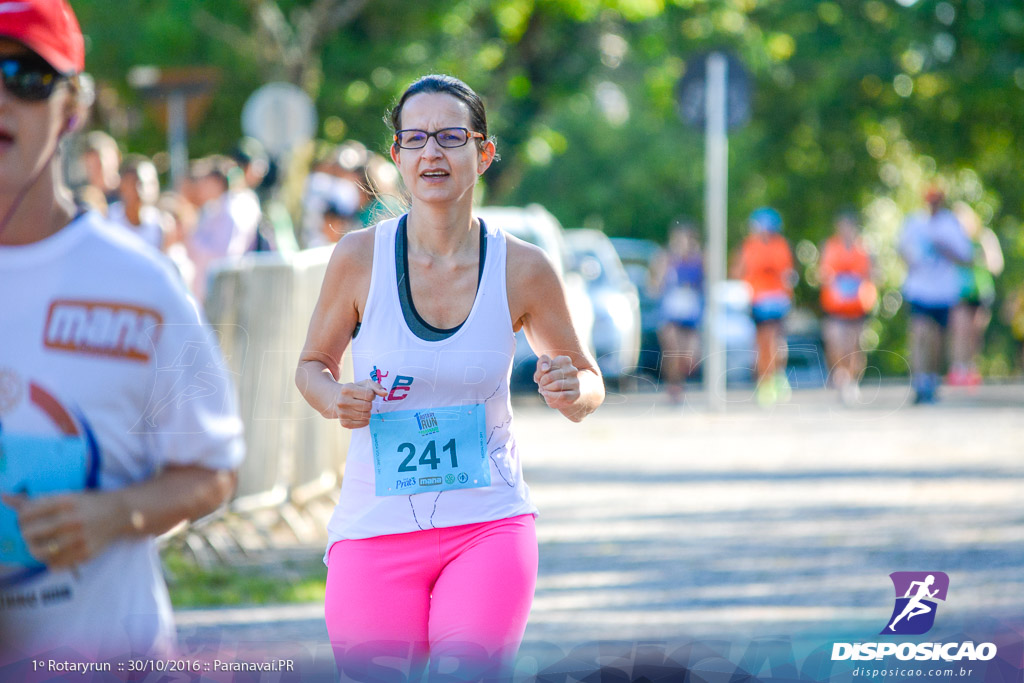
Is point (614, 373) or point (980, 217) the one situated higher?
point (980, 217)

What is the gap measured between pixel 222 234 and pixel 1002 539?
4599 millimetres

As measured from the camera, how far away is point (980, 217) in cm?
3152

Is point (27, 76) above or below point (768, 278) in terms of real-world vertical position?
below

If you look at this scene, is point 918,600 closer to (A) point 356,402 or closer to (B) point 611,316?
(A) point 356,402

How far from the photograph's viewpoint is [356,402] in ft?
9.29

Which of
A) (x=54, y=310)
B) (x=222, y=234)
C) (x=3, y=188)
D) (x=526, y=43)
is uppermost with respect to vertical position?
(x=526, y=43)

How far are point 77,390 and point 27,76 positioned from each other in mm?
439

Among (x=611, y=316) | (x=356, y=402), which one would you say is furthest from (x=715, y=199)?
(x=356, y=402)

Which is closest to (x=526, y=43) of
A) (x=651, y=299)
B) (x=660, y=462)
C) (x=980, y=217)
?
(x=651, y=299)

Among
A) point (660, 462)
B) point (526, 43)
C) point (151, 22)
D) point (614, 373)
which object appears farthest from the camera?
point (526, 43)

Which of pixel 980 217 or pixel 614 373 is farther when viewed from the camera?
pixel 980 217

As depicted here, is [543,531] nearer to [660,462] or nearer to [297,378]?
[660,462]

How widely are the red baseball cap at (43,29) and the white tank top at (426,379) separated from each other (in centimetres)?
103

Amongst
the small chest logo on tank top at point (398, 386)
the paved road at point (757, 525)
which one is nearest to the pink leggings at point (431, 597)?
the small chest logo on tank top at point (398, 386)
